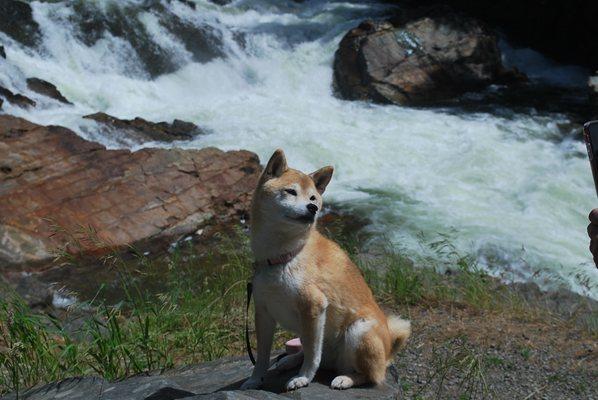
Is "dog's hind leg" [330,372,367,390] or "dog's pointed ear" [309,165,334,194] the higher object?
"dog's pointed ear" [309,165,334,194]

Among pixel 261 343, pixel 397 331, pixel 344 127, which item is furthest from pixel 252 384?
pixel 344 127

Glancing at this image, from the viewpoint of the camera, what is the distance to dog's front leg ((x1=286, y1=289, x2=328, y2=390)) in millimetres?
3338

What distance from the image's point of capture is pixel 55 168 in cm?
951

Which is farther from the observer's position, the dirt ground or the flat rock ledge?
the dirt ground

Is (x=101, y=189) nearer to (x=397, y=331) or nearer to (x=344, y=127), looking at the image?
(x=344, y=127)

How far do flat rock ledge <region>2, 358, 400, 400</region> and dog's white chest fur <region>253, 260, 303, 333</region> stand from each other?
13.1 inches

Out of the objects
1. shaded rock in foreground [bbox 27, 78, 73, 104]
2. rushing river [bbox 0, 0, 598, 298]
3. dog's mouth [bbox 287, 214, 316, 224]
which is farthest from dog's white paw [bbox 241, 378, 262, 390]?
shaded rock in foreground [bbox 27, 78, 73, 104]

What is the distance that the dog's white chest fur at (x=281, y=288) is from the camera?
10.9ft

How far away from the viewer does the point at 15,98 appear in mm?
11750

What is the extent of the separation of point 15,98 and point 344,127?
5.30 m

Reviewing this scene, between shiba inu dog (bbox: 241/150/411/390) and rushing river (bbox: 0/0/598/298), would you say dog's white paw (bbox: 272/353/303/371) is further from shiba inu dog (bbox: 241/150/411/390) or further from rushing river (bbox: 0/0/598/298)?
rushing river (bbox: 0/0/598/298)

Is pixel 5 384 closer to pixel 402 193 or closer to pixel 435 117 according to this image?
pixel 402 193

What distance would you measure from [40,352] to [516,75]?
46.3 ft

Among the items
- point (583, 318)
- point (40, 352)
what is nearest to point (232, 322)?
point (40, 352)
